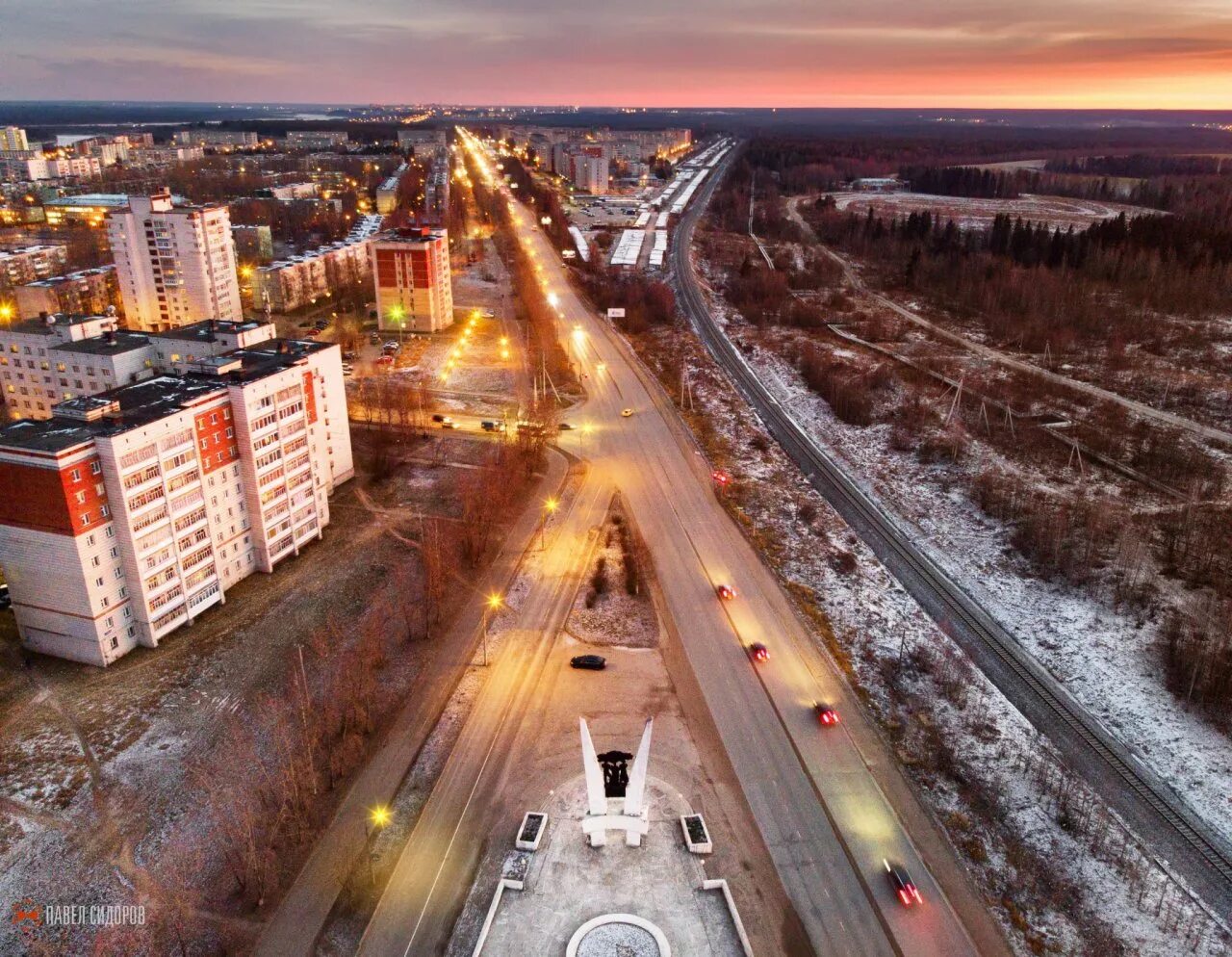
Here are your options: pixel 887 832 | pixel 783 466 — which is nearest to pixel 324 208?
pixel 783 466

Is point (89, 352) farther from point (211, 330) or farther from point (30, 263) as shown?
point (30, 263)

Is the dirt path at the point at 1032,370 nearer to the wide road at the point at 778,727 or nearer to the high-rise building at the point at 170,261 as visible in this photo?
the wide road at the point at 778,727

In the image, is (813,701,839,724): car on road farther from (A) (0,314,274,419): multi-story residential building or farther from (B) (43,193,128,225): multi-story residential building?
(B) (43,193,128,225): multi-story residential building

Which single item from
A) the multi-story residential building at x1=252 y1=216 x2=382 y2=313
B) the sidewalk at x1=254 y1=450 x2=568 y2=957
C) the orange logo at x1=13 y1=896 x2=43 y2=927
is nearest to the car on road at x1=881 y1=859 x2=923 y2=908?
the sidewalk at x1=254 y1=450 x2=568 y2=957

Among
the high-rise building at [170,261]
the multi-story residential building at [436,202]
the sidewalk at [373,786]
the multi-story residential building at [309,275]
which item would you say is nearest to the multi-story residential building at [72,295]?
the high-rise building at [170,261]

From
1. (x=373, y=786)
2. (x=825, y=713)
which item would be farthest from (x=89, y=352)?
(x=825, y=713)

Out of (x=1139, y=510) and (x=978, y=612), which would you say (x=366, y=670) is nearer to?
(x=978, y=612)
